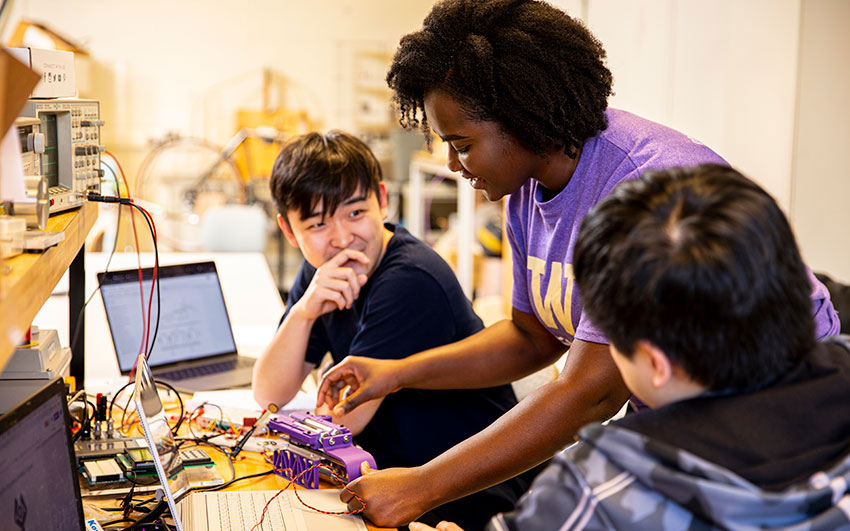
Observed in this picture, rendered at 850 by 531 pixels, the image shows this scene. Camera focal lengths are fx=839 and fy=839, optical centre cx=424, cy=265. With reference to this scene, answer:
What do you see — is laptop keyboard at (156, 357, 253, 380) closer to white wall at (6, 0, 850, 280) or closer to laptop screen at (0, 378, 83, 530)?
laptop screen at (0, 378, 83, 530)

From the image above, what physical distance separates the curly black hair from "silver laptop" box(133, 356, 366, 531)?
63cm

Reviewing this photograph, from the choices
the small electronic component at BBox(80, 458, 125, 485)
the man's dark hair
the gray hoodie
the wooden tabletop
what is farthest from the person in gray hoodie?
the man's dark hair

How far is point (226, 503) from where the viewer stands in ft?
4.27

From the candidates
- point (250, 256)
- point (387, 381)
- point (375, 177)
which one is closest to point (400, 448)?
point (387, 381)

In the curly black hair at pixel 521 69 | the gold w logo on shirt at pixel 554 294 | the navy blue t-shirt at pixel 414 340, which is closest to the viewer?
the curly black hair at pixel 521 69

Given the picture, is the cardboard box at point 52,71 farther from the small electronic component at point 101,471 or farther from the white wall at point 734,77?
the white wall at point 734,77

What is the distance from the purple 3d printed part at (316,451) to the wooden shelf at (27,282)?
0.48 metres

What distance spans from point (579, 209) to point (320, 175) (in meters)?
0.62

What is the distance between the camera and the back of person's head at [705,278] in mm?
742

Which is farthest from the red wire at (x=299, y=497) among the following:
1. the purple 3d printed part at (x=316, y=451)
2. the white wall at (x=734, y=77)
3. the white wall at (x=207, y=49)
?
A: the white wall at (x=207, y=49)

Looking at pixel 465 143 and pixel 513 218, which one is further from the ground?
pixel 465 143

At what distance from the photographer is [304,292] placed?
1.90 m

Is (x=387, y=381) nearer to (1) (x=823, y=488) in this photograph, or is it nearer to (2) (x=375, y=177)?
(2) (x=375, y=177)

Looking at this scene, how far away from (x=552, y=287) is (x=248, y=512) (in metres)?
0.61
